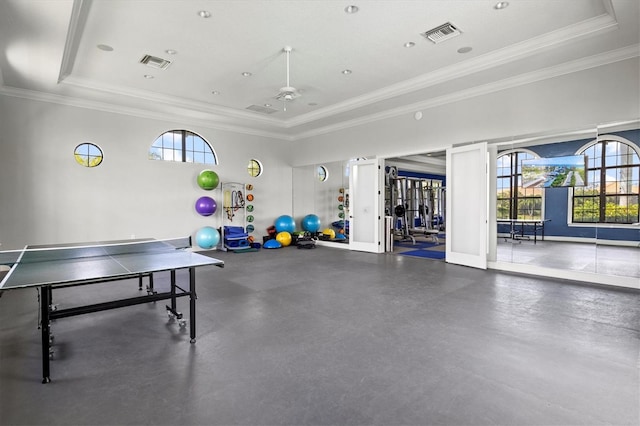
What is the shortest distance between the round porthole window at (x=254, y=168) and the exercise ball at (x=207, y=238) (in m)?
2.28

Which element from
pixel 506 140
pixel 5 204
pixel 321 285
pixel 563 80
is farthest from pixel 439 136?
pixel 5 204

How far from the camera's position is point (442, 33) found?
4.54m

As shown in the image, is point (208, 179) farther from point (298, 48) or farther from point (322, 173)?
point (298, 48)

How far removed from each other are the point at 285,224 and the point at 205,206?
2403 millimetres

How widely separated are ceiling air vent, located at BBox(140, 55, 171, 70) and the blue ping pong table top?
313cm

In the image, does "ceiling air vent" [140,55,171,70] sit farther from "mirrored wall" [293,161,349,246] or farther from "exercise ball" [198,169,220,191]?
"mirrored wall" [293,161,349,246]

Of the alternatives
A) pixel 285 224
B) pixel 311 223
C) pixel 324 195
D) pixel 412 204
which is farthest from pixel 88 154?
pixel 412 204

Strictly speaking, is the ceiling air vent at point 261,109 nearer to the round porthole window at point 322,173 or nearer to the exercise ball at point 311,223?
the round porthole window at point 322,173

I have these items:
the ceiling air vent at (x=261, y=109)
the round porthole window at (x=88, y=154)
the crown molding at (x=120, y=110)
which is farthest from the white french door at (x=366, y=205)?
the round porthole window at (x=88, y=154)

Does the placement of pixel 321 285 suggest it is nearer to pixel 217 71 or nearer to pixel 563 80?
pixel 217 71

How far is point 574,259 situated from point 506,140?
100 inches

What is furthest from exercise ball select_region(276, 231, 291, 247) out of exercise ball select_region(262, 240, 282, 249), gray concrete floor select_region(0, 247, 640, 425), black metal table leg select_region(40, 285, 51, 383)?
black metal table leg select_region(40, 285, 51, 383)

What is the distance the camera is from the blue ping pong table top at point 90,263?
2410mm

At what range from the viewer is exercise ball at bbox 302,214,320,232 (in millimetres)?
10266
